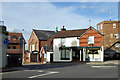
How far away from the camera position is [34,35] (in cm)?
5153

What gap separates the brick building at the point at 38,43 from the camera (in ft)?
158

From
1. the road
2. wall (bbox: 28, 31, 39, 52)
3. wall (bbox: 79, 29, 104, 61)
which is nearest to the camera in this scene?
the road

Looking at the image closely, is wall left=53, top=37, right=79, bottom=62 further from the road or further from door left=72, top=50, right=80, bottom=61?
the road

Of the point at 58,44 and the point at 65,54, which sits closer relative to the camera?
the point at 65,54

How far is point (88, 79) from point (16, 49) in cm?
4669

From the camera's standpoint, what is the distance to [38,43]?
163ft

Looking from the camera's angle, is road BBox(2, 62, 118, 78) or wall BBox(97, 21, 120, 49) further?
wall BBox(97, 21, 120, 49)

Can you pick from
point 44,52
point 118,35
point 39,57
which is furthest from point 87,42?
point 118,35

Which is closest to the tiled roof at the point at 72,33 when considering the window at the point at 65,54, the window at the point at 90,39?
the window at the point at 90,39

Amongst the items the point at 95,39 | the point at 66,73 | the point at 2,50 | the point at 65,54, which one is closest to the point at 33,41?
the point at 65,54

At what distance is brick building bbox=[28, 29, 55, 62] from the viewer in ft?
158

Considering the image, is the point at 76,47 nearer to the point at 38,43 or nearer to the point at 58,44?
the point at 58,44

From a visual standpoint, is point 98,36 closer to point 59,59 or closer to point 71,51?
point 71,51

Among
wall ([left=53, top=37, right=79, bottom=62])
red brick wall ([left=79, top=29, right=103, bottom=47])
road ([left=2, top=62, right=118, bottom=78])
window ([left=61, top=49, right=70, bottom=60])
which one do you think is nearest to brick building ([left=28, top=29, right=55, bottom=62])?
wall ([left=53, top=37, right=79, bottom=62])
